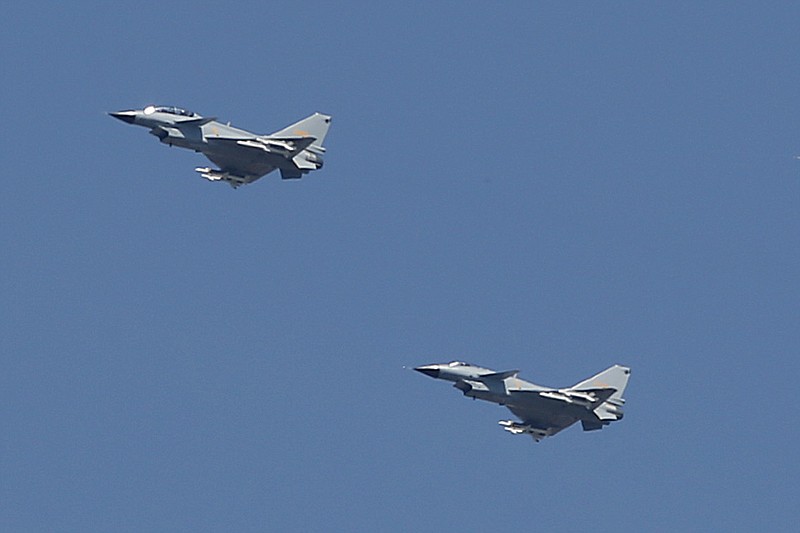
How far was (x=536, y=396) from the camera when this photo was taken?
174 metres

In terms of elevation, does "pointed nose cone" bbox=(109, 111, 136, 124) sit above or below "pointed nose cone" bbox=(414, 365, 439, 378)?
above

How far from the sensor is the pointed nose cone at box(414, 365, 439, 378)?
6845 inches

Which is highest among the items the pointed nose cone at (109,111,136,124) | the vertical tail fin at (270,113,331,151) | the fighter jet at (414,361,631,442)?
the vertical tail fin at (270,113,331,151)

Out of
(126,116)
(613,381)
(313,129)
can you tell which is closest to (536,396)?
(613,381)

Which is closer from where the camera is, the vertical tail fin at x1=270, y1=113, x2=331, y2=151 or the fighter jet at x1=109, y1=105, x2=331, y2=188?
the fighter jet at x1=109, y1=105, x2=331, y2=188

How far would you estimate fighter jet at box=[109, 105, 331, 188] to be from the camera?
175m

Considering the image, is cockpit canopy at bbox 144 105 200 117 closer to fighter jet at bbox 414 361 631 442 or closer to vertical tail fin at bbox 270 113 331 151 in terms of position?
vertical tail fin at bbox 270 113 331 151

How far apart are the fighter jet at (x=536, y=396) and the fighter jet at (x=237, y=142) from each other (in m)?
15.8

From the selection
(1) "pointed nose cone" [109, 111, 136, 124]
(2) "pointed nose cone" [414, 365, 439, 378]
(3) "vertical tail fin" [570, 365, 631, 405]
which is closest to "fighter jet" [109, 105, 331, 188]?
(1) "pointed nose cone" [109, 111, 136, 124]

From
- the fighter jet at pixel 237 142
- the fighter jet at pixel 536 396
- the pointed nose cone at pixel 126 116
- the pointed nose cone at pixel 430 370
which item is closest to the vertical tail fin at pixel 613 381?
the fighter jet at pixel 536 396

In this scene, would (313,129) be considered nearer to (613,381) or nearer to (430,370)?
(430,370)

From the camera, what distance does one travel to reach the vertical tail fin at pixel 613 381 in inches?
6934

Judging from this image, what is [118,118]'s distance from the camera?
174 metres

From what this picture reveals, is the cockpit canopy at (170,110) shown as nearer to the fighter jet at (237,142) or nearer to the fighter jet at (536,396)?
the fighter jet at (237,142)
